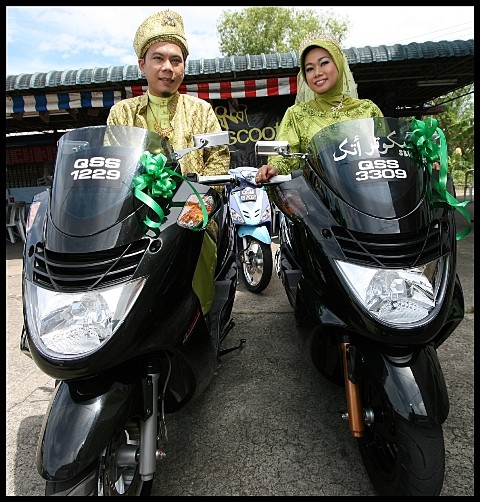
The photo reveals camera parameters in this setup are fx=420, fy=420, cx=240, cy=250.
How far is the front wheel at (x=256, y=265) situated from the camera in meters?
4.20

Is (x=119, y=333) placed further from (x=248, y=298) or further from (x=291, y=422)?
(x=248, y=298)

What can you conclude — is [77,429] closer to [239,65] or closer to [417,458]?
[417,458]

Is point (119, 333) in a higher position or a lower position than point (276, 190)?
lower

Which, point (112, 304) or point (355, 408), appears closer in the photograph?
point (112, 304)

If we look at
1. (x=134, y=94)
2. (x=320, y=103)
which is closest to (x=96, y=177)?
(x=320, y=103)

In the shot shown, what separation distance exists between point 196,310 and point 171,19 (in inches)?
63.9

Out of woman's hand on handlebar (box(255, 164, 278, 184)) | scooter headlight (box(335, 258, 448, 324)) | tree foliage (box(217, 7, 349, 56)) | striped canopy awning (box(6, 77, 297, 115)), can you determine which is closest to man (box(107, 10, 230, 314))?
woman's hand on handlebar (box(255, 164, 278, 184))

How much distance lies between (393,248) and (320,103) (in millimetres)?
1356

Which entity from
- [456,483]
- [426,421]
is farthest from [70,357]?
[456,483]

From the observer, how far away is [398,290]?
1.43 meters

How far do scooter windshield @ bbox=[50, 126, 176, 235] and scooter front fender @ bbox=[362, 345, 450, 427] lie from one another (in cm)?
104

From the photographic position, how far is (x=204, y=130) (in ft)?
8.00

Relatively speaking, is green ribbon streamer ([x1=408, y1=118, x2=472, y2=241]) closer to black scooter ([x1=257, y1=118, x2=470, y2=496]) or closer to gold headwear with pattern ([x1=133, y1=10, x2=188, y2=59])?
black scooter ([x1=257, y1=118, x2=470, y2=496])

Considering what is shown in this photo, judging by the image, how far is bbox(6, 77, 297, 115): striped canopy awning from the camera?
23.1 feet
